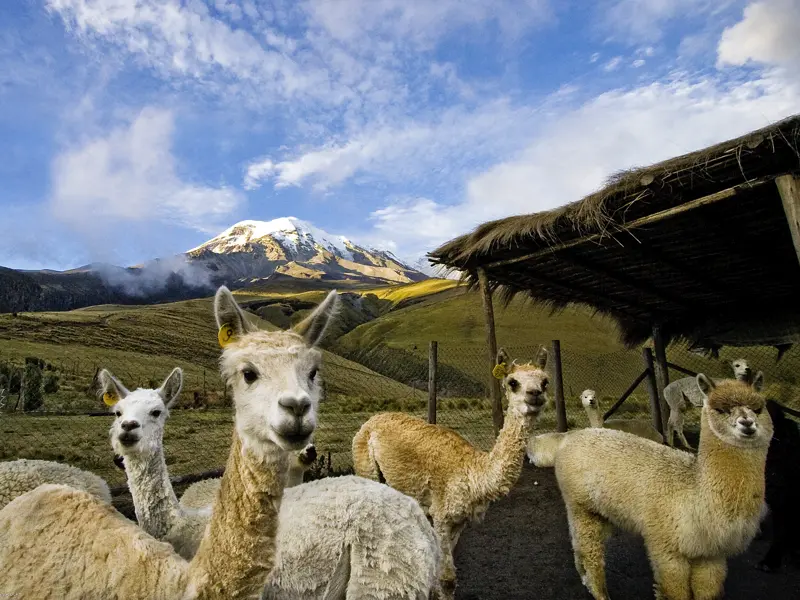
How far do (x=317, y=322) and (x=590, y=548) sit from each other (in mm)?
3646

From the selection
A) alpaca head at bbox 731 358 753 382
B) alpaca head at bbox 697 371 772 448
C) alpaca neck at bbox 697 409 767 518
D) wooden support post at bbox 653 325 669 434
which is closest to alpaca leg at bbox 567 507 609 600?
alpaca neck at bbox 697 409 767 518

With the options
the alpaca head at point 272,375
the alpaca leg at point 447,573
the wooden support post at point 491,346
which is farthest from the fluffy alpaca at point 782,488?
the alpaca head at point 272,375

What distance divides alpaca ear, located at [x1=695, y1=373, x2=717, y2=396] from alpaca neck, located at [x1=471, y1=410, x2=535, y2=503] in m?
1.52

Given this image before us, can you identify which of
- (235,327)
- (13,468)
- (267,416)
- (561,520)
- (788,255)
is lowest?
(561,520)

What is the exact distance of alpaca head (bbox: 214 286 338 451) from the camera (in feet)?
5.77

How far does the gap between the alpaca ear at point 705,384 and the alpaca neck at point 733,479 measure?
0.50 m

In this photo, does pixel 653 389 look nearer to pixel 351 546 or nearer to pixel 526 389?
pixel 526 389

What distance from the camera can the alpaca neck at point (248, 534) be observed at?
1915 millimetres

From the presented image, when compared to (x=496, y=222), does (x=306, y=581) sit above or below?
below

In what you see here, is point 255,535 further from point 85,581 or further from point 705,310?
point 705,310

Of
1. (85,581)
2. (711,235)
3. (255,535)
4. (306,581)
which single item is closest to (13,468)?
(85,581)

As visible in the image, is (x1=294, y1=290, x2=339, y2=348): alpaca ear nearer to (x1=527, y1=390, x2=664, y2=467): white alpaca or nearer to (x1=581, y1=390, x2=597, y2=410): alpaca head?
(x1=527, y1=390, x2=664, y2=467): white alpaca

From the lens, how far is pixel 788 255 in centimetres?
689

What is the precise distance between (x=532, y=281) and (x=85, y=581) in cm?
685
